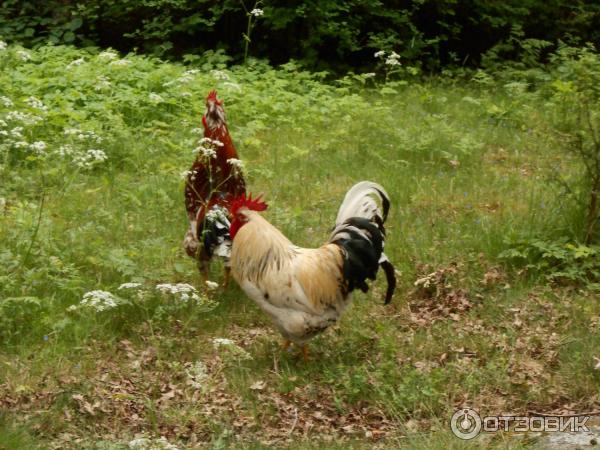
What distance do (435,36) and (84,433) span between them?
37.4 feet

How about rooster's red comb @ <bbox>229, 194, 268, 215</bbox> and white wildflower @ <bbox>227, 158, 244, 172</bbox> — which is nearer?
rooster's red comb @ <bbox>229, 194, 268, 215</bbox>

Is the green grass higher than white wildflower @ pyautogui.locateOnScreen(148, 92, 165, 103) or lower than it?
lower

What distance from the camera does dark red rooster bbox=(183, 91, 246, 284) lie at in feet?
22.3

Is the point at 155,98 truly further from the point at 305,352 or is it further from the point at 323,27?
the point at 323,27

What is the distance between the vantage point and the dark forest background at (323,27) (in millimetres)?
14062

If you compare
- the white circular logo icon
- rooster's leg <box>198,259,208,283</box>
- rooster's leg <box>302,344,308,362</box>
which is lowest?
rooster's leg <box>302,344,308,362</box>

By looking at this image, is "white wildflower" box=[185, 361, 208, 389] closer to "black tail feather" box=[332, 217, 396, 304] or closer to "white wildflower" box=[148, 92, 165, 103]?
"black tail feather" box=[332, 217, 396, 304]

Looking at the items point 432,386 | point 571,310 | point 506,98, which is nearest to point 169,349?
point 432,386

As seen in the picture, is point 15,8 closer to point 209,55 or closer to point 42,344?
point 209,55

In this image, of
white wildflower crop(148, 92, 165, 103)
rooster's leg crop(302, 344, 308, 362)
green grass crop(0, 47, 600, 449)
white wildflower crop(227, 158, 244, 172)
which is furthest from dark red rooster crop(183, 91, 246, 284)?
white wildflower crop(148, 92, 165, 103)

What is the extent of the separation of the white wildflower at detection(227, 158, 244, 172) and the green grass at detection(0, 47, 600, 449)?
949mm

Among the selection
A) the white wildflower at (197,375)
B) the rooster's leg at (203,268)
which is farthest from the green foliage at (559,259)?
the white wildflower at (197,375)

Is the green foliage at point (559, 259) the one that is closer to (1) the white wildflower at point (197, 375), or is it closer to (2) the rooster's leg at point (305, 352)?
(2) the rooster's leg at point (305, 352)

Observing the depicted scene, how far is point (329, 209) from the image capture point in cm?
855
